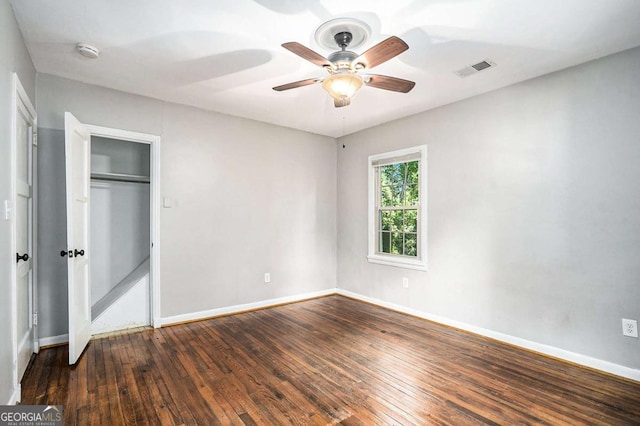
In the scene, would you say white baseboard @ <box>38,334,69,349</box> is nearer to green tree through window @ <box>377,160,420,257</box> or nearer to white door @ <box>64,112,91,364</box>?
white door @ <box>64,112,91,364</box>

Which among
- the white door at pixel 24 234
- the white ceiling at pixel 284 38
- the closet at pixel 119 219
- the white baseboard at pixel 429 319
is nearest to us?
the white ceiling at pixel 284 38

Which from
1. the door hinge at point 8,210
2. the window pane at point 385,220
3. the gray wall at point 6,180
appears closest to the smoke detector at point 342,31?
the gray wall at point 6,180

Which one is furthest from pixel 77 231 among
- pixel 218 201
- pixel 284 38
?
pixel 284 38

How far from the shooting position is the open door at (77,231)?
2830 mm

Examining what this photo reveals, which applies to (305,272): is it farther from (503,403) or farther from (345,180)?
(503,403)

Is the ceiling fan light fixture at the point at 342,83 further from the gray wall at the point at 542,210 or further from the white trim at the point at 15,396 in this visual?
the white trim at the point at 15,396

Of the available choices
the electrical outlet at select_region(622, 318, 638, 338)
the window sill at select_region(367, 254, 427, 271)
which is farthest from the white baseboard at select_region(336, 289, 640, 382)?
the window sill at select_region(367, 254, 427, 271)

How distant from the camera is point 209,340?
3420 millimetres

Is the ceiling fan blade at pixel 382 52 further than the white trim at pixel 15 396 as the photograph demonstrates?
No

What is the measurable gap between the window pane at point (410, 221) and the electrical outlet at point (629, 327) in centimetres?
217

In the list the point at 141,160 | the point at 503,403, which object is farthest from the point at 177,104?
the point at 503,403

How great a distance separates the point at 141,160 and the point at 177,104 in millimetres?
1059

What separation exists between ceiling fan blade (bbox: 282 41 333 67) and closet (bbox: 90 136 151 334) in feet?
10.1

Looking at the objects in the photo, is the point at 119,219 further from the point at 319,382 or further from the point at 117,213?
the point at 319,382
